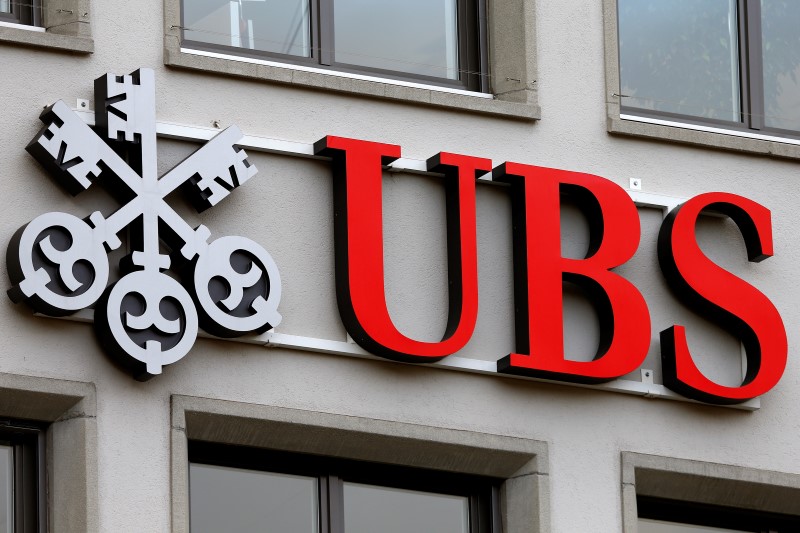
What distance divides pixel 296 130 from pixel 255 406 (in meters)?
2.00

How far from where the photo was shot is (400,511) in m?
17.0

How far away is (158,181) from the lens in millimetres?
16156

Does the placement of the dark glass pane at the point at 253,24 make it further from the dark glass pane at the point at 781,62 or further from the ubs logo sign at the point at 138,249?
the dark glass pane at the point at 781,62

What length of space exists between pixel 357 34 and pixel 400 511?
3440mm

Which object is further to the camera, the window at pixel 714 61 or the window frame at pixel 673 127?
the window at pixel 714 61

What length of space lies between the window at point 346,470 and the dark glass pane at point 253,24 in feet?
9.00

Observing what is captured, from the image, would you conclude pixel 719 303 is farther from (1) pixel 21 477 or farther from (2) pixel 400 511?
(1) pixel 21 477

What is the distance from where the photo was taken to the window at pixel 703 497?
1727 cm

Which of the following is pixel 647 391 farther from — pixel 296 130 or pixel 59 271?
pixel 59 271

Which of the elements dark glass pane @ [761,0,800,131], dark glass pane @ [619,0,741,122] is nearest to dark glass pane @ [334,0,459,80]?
dark glass pane @ [619,0,741,122]

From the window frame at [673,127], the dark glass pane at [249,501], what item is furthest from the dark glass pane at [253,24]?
the dark glass pane at [249,501]

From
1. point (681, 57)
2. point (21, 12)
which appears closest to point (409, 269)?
point (21, 12)

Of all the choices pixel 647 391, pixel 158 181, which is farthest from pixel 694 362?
pixel 158 181

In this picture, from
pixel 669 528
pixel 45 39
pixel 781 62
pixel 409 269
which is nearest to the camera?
pixel 45 39
